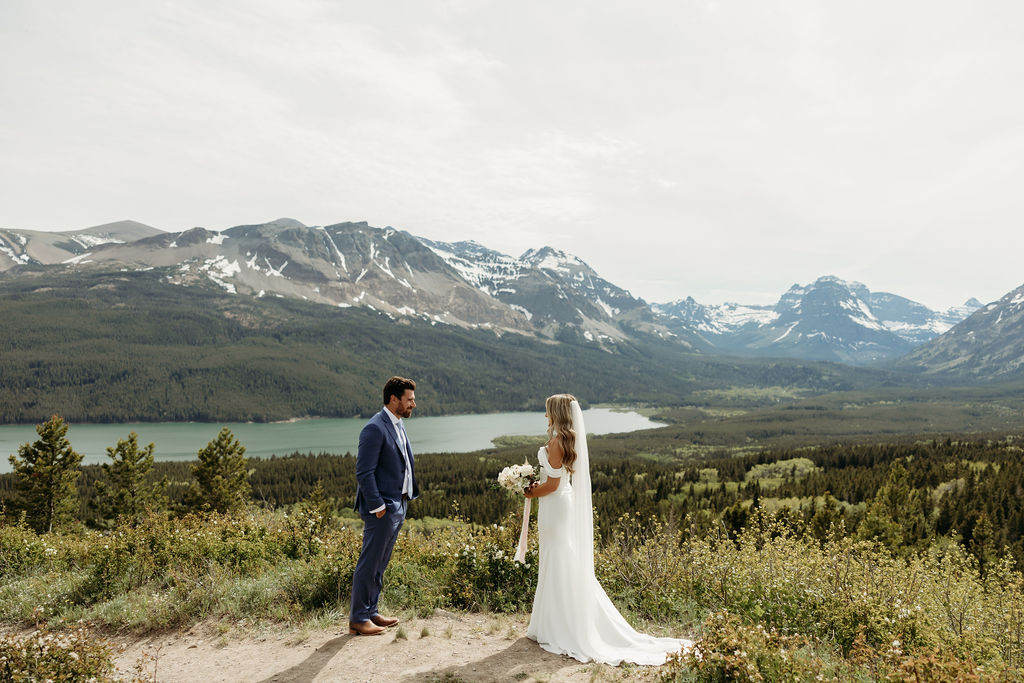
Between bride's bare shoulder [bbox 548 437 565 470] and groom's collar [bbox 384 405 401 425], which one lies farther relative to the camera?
groom's collar [bbox 384 405 401 425]

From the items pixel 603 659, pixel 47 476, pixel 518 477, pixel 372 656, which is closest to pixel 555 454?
pixel 518 477

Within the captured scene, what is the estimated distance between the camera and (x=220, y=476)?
40.7 meters

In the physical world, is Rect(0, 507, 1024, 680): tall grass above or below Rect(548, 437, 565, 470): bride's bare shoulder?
below

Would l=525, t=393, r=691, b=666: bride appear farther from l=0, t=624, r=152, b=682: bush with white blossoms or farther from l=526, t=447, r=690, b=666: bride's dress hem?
l=0, t=624, r=152, b=682: bush with white blossoms

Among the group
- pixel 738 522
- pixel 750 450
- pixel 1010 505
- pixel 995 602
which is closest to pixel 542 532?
pixel 995 602

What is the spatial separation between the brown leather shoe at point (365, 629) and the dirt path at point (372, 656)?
0.08 meters

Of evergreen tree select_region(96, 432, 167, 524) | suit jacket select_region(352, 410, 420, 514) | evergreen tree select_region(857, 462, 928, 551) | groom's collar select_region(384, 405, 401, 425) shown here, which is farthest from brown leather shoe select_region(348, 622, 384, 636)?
evergreen tree select_region(96, 432, 167, 524)

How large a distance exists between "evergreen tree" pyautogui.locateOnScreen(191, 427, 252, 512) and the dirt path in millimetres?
34356

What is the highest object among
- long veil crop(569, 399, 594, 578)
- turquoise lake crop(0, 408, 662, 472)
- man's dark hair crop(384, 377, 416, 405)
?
man's dark hair crop(384, 377, 416, 405)

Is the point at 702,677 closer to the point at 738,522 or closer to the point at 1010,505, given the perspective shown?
the point at 738,522

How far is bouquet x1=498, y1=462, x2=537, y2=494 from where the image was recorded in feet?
23.0

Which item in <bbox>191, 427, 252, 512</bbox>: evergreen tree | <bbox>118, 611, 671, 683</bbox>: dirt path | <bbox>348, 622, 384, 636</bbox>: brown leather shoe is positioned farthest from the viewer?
<bbox>191, 427, 252, 512</bbox>: evergreen tree

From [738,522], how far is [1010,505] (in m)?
16.7

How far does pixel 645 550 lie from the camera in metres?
9.39
